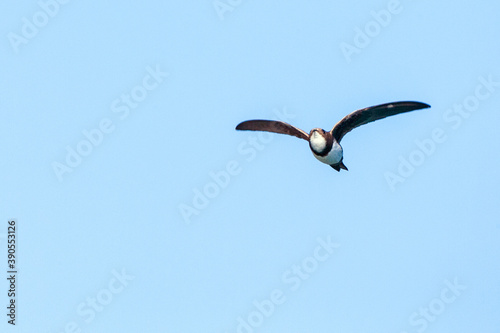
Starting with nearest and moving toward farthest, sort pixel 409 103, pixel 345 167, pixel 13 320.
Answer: pixel 409 103 < pixel 345 167 < pixel 13 320

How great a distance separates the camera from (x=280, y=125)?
31406 millimetres

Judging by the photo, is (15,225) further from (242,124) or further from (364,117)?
(364,117)

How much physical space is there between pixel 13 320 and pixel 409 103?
12421mm

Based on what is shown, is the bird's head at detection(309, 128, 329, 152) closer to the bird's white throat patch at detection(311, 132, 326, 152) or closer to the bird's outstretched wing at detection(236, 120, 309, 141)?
the bird's white throat patch at detection(311, 132, 326, 152)

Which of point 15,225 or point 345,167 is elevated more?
point 15,225

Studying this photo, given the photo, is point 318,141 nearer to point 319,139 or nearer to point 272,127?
point 319,139

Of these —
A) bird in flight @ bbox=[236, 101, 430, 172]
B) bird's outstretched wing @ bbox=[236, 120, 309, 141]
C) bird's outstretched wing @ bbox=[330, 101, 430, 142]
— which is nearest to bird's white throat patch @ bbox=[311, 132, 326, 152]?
bird in flight @ bbox=[236, 101, 430, 172]

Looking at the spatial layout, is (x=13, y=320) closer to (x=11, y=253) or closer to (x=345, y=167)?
(x=11, y=253)

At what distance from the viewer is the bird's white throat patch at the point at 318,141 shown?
29.9m

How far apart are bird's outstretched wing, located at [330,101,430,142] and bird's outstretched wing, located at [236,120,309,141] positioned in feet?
2.97

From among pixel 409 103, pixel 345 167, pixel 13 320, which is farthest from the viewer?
pixel 13 320

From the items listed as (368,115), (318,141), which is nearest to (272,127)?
(318,141)

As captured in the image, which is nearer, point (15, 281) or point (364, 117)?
point (364, 117)

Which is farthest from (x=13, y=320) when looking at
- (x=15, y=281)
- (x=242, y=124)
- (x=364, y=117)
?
(x=364, y=117)
